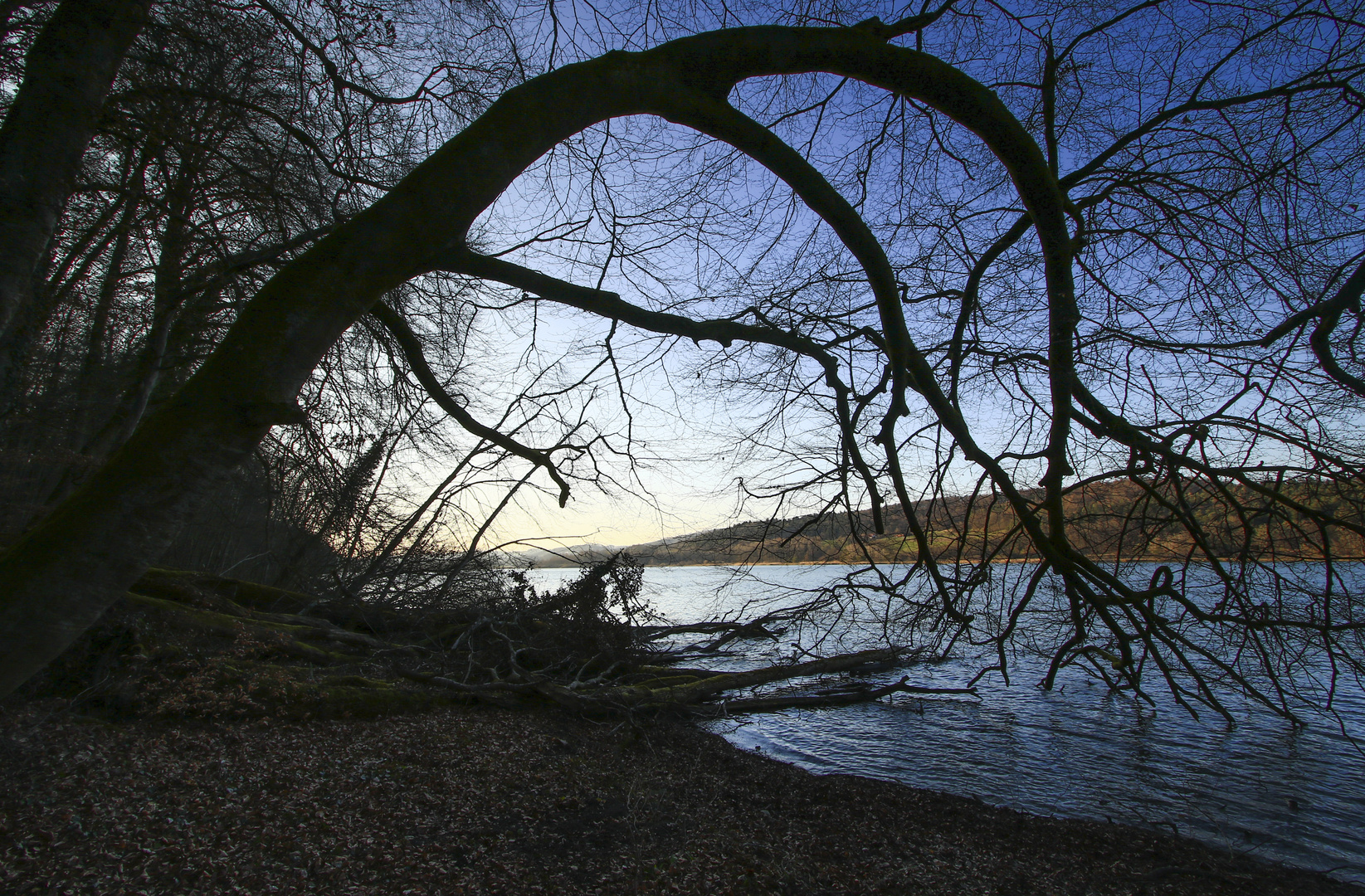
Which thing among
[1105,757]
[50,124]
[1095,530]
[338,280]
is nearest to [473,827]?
[338,280]

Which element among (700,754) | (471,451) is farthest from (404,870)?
(471,451)

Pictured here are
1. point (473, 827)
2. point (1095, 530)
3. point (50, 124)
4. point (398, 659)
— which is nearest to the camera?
point (50, 124)

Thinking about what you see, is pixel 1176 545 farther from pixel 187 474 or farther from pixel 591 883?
pixel 187 474

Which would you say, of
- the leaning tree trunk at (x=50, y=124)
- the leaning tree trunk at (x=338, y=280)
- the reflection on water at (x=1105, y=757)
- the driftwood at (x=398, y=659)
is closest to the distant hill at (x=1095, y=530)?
the reflection on water at (x=1105, y=757)

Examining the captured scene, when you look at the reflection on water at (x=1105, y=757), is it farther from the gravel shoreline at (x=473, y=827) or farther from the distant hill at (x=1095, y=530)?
the gravel shoreline at (x=473, y=827)

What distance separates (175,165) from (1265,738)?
43.5 ft

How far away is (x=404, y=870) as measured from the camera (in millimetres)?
3561

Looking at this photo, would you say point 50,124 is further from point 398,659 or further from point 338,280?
point 398,659

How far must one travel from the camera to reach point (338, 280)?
175cm

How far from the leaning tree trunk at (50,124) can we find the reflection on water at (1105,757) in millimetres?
4319

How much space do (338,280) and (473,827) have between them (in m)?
3.80

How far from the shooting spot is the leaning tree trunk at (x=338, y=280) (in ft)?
4.86

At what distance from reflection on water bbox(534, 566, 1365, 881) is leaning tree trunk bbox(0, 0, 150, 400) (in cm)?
432

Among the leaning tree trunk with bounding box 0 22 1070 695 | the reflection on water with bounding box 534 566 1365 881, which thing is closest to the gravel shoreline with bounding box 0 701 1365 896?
the reflection on water with bounding box 534 566 1365 881
